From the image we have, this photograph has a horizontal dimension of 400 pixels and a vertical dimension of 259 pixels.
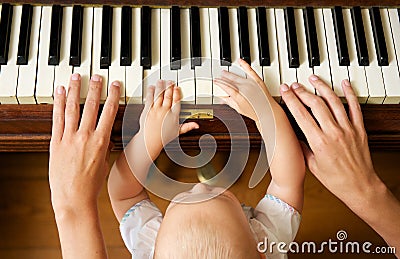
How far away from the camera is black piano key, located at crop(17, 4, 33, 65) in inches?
48.1

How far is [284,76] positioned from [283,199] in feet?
0.88

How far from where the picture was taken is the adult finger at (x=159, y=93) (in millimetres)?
1225

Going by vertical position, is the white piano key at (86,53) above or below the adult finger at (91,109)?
above

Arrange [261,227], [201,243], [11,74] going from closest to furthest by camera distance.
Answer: [201,243], [11,74], [261,227]

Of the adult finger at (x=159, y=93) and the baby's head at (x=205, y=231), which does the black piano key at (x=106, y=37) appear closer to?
the adult finger at (x=159, y=93)

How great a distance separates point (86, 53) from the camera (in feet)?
4.09

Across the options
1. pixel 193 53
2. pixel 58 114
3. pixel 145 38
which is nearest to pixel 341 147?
pixel 193 53

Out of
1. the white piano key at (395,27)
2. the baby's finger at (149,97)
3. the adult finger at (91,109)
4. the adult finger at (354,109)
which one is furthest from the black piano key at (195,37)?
the white piano key at (395,27)

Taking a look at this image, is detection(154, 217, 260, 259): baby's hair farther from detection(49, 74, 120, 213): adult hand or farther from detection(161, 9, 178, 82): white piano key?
detection(161, 9, 178, 82): white piano key

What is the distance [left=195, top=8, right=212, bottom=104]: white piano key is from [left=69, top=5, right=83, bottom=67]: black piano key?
249 millimetres

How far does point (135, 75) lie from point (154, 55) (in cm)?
6

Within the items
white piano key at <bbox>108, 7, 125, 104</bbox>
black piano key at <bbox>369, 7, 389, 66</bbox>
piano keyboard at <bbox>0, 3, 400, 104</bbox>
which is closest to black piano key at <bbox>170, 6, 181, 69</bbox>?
piano keyboard at <bbox>0, 3, 400, 104</bbox>

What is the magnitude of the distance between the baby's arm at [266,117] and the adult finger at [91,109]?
248 millimetres

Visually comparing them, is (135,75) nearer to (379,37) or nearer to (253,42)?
(253,42)
